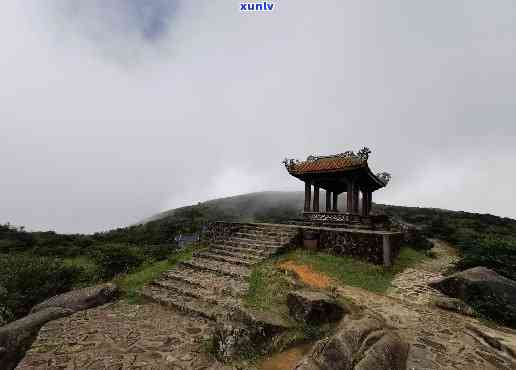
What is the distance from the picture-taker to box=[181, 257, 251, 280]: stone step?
29.6 feet

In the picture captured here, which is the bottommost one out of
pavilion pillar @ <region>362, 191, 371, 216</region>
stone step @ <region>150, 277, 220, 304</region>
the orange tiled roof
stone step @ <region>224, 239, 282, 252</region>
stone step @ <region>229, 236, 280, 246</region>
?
stone step @ <region>150, 277, 220, 304</region>

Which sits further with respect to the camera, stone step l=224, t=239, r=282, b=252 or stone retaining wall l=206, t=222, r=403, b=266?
stone step l=224, t=239, r=282, b=252

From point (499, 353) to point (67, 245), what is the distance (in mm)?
35523

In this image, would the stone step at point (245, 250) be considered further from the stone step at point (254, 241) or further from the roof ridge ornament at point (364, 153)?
the roof ridge ornament at point (364, 153)

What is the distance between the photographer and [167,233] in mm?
34156

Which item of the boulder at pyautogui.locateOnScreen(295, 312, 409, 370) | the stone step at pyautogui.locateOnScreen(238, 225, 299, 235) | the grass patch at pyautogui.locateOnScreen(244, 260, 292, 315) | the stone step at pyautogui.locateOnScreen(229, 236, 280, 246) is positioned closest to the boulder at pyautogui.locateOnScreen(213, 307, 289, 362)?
the grass patch at pyautogui.locateOnScreen(244, 260, 292, 315)

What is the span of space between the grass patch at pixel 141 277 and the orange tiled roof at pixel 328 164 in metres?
8.85

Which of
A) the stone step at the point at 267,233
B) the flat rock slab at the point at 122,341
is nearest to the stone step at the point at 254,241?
the stone step at the point at 267,233

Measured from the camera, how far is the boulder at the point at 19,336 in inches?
215

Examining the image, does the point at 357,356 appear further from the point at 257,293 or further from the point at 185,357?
the point at 257,293

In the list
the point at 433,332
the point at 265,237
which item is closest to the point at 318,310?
the point at 433,332

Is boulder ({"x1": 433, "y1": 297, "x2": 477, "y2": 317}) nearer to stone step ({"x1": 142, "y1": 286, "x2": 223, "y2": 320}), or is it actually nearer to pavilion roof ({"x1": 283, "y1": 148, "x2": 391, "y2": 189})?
stone step ({"x1": 142, "y1": 286, "x2": 223, "y2": 320})

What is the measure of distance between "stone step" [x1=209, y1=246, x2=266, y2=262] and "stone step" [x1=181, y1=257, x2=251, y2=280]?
68cm

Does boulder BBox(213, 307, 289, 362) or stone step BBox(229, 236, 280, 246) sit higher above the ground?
stone step BBox(229, 236, 280, 246)
